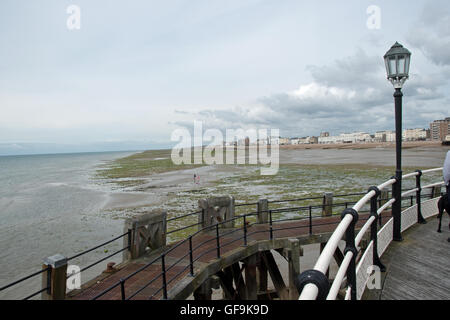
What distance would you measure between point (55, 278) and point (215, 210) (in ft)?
18.3

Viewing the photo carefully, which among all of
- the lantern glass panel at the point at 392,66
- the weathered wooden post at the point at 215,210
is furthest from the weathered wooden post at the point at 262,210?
the lantern glass panel at the point at 392,66

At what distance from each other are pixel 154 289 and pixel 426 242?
5.82 meters

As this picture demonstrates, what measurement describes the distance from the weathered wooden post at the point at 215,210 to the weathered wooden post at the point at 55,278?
4.84m

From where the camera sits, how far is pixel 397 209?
6.02 meters

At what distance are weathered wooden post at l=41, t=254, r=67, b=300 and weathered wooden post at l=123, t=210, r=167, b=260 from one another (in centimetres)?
229

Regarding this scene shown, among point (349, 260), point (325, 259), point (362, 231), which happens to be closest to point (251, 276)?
point (362, 231)

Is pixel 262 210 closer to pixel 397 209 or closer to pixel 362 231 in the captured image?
pixel 397 209

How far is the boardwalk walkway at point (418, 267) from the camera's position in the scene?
4.10 m

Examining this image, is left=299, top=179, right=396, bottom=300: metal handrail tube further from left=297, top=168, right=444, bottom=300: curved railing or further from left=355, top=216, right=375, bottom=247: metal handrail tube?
left=355, top=216, right=375, bottom=247: metal handrail tube

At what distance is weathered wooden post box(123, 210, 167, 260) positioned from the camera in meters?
8.10

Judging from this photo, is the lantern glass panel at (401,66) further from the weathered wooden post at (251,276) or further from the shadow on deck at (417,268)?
the weathered wooden post at (251,276)
